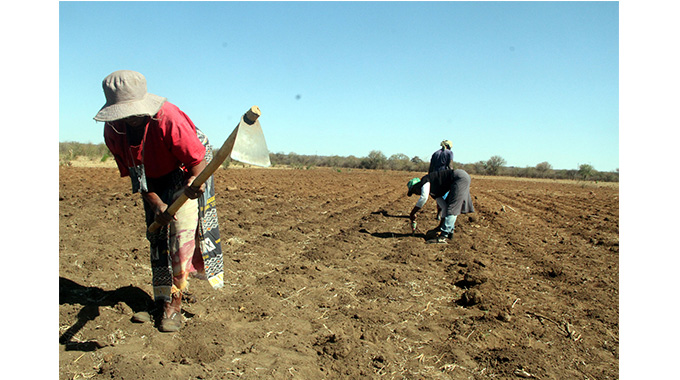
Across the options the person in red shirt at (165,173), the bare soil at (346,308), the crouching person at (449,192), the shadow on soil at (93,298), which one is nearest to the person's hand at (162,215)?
the person in red shirt at (165,173)

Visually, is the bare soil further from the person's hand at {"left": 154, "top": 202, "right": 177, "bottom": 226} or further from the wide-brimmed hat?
the wide-brimmed hat

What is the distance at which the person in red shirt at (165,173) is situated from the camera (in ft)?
8.89

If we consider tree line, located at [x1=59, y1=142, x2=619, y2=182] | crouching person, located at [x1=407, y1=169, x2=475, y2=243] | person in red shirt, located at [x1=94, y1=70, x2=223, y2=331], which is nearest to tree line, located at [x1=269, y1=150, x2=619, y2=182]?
tree line, located at [x1=59, y1=142, x2=619, y2=182]

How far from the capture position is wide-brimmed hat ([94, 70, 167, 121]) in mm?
2639

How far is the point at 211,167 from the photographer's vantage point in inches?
101

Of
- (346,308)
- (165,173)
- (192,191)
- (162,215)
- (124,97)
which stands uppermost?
(124,97)

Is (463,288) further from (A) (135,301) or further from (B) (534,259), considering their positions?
(A) (135,301)

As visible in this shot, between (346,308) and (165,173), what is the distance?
1842mm

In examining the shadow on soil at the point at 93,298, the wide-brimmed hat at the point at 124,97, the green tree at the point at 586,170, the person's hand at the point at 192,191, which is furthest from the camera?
the green tree at the point at 586,170

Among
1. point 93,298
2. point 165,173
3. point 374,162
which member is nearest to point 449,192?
point 165,173

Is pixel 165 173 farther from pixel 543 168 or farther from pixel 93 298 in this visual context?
pixel 543 168

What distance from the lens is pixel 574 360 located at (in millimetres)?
2891

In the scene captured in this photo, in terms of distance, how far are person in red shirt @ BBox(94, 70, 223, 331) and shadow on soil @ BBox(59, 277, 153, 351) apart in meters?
0.41

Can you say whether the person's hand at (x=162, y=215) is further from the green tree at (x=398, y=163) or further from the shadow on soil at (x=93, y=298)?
the green tree at (x=398, y=163)
